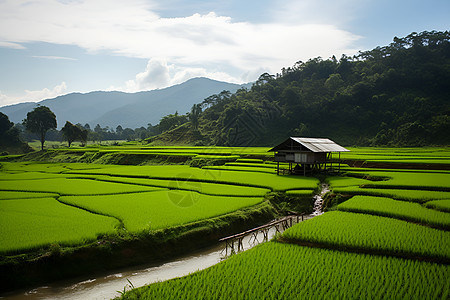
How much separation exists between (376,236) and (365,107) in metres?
61.2

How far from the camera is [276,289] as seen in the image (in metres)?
6.55

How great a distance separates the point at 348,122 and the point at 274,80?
32506 millimetres

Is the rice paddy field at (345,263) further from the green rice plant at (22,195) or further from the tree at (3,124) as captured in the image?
the tree at (3,124)

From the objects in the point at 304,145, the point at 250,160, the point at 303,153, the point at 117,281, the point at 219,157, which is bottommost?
the point at 117,281

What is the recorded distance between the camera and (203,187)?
62.3 ft

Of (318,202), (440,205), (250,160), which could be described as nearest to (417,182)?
(440,205)

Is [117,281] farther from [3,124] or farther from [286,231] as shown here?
[3,124]

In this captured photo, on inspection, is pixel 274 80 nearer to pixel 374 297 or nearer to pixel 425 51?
pixel 425 51

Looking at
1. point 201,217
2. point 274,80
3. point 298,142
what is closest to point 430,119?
point 298,142

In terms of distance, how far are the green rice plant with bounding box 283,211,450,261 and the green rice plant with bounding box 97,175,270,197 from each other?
5990 millimetres

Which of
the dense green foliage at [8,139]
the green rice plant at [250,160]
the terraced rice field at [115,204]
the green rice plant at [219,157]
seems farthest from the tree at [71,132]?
the terraced rice field at [115,204]

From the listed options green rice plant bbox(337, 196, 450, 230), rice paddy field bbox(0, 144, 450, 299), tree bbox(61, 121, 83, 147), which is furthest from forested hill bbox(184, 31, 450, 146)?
green rice plant bbox(337, 196, 450, 230)

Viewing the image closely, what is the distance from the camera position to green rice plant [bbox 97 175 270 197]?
55.9 feet

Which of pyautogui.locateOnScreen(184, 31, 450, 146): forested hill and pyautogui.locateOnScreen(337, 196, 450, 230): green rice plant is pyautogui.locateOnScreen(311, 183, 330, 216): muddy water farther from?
pyautogui.locateOnScreen(184, 31, 450, 146): forested hill
